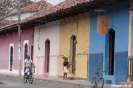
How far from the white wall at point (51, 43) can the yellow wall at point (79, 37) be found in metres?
1.36

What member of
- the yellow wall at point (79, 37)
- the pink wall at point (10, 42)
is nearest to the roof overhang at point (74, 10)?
the yellow wall at point (79, 37)

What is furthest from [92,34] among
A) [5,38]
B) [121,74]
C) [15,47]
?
[5,38]

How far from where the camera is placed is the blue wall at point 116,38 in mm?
21391

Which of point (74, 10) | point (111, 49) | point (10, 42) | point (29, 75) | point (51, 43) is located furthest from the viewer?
point (10, 42)

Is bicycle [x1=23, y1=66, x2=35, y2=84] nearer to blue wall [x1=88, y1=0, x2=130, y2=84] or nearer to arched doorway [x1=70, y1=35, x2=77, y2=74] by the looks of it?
blue wall [x1=88, y1=0, x2=130, y2=84]

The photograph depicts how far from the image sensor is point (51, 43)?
108 feet

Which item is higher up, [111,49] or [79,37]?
[79,37]

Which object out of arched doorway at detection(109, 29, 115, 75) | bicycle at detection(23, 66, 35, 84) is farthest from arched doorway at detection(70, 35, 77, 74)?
arched doorway at detection(109, 29, 115, 75)

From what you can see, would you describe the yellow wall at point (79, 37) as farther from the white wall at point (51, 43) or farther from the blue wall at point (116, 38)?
the white wall at point (51, 43)

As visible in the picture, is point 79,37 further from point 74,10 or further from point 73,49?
point 74,10

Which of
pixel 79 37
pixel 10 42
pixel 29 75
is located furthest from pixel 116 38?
pixel 10 42

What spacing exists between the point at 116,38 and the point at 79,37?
543 cm

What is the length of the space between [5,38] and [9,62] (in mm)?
3597

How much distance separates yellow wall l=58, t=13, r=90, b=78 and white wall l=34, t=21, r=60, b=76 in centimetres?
136
